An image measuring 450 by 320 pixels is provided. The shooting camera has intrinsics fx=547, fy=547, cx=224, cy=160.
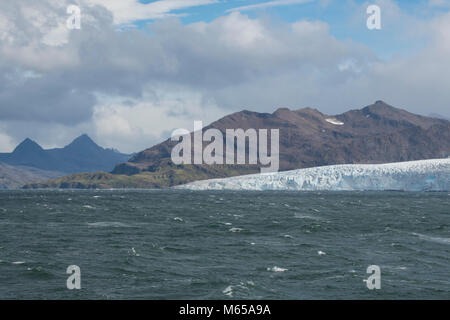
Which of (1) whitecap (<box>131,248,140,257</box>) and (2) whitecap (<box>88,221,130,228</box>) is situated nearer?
(1) whitecap (<box>131,248,140,257</box>)

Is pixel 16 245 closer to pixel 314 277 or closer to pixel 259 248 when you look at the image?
pixel 259 248

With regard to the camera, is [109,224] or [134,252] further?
[109,224]

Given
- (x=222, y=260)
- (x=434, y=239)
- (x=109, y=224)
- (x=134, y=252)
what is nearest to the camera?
(x=222, y=260)

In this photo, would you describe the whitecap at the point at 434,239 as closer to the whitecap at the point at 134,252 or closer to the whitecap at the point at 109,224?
the whitecap at the point at 134,252

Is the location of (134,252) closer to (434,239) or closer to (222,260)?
(222,260)

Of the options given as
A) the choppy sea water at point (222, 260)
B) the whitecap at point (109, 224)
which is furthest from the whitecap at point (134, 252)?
the whitecap at point (109, 224)

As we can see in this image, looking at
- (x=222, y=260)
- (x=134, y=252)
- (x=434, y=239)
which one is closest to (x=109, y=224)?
(x=134, y=252)

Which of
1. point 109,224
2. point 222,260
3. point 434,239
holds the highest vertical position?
point 109,224

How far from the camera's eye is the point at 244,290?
103ft

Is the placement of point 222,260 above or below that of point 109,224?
below

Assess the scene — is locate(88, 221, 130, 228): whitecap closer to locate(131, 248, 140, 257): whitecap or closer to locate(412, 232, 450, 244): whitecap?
locate(131, 248, 140, 257): whitecap

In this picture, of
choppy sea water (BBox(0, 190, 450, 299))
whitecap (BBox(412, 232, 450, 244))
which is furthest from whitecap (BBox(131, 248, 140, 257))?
whitecap (BBox(412, 232, 450, 244))

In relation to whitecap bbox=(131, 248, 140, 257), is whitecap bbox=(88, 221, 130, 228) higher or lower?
higher
